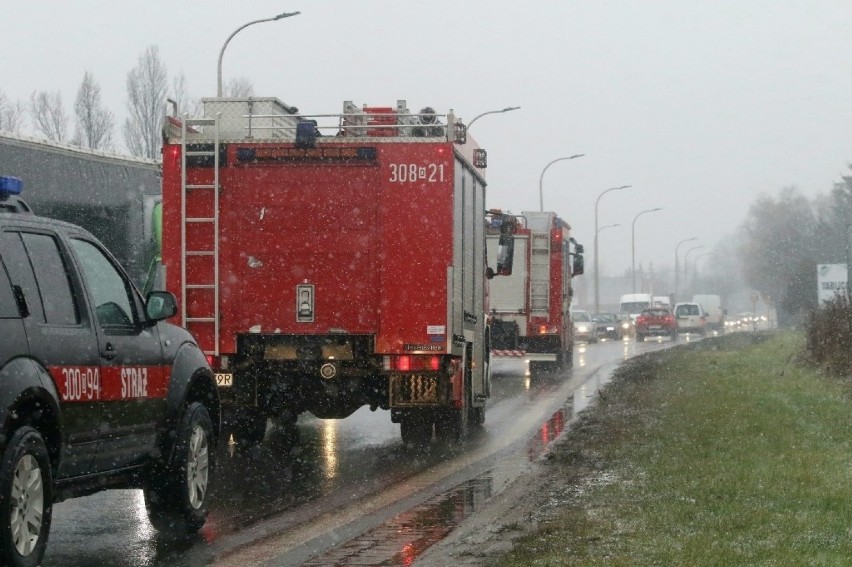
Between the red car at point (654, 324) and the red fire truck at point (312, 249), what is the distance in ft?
170

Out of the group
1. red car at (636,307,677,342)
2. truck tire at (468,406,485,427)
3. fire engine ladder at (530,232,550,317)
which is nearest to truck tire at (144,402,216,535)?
truck tire at (468,406,485,427)

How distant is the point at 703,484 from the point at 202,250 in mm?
5689

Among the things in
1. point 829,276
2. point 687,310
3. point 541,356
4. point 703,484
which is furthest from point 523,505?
point 687,310

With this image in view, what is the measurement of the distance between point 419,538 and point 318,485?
3245 mm

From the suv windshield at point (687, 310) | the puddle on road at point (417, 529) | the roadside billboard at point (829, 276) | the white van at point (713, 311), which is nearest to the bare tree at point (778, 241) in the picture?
the white van at point (713, 311)

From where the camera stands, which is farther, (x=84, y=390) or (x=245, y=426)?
(x=245, y=426)

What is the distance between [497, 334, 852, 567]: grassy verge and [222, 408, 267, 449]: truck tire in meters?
3.22

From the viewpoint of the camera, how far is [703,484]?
10.6 m

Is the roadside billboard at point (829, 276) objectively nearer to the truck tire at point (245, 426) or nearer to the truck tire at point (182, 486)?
the truck tire at point (245, 426)

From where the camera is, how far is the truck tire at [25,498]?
6734mm

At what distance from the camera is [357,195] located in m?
13.9

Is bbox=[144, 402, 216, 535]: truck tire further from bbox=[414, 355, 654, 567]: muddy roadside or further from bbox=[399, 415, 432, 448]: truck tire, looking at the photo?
Result: bbox=[399, 415, 432, 448]: truck tire

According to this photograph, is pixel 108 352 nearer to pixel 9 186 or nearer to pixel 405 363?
pixel 9 186

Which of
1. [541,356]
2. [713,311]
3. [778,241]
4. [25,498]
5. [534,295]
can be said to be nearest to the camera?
[25,498]
